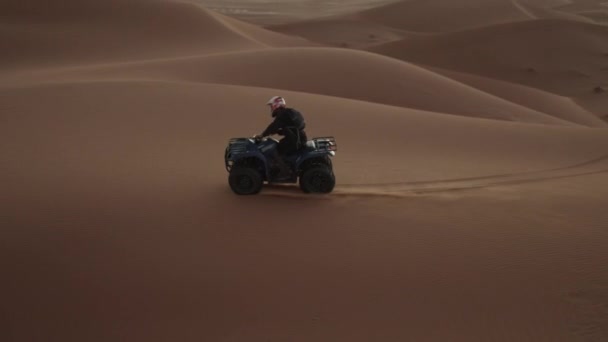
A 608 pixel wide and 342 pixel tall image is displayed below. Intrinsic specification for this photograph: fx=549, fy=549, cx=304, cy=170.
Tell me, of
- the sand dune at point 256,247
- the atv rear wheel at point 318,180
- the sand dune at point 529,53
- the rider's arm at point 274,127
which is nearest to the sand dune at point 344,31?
the sand dune at point 529,53

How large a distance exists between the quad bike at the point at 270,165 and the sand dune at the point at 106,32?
57.6ft

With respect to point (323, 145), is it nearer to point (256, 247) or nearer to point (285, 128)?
point (285, 128)

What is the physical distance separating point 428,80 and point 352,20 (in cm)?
3232

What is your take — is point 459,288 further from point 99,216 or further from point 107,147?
point 107,147

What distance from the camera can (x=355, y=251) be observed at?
235 inches

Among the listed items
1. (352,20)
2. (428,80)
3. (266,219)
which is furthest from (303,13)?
(266,219)

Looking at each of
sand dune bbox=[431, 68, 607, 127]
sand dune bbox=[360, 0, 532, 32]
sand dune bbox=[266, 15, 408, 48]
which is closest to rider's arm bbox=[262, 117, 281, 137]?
sand dune bbox=[431, 68, 607, 127]

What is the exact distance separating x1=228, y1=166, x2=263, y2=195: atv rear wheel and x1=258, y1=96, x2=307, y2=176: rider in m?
0.34

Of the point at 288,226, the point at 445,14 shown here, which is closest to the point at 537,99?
Result: the point at 288,226

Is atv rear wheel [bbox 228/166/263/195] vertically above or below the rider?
below

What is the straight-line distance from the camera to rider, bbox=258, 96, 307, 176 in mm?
6773

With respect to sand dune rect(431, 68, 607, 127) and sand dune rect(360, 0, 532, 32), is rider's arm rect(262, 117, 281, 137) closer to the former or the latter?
sand dune rect(431, 68, 607, 127)

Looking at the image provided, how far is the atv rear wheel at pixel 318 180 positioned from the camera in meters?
7.14

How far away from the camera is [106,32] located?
27594mm
